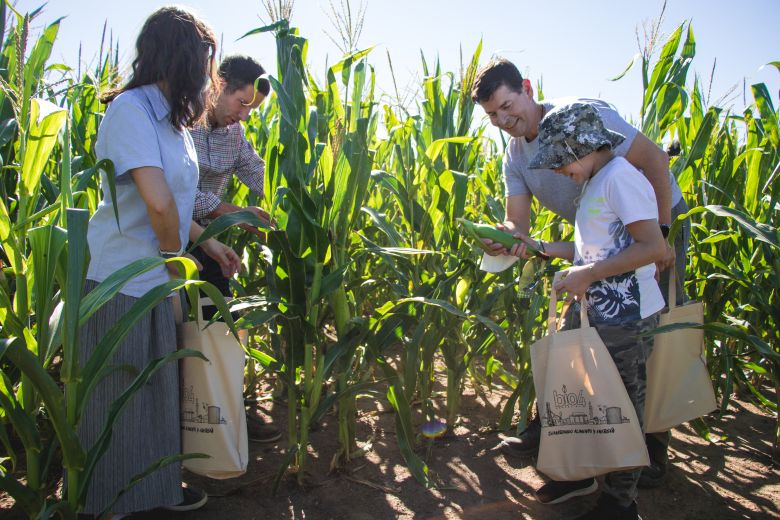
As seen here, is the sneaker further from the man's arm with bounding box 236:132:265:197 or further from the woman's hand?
the man's arm with bounding box 236:132:265:197

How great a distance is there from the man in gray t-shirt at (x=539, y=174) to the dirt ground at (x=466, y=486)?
110 millimetres

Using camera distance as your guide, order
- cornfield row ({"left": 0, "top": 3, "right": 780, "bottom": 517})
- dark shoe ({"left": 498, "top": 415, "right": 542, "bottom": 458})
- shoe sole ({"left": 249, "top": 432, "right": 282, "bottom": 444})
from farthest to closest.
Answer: shoe sole ({"left": 249, "top": 432, "right": 282, "bottom": 444}), dark shoe ({"left": 498, "top": 415, "right": 542, "bottom": 458}), cornfield row ({"left": 0, "top": 3, "right": 780, "bottom": 517})

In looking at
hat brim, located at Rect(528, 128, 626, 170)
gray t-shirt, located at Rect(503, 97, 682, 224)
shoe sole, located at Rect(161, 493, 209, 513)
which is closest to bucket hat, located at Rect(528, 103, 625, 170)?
hat brim, located at Rect(528, 128, 626, 170)

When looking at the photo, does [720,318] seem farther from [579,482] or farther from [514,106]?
[514,106]

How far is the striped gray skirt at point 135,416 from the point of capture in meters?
1.68

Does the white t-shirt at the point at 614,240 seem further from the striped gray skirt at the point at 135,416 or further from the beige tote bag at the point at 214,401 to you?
the striped gray skirt at the point at 135,416

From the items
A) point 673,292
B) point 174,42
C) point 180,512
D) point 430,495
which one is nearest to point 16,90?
point 174,42

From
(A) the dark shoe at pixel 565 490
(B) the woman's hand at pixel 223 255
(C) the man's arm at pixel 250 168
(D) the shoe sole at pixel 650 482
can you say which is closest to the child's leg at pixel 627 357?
(A) the dark shoe at pixel 565 490

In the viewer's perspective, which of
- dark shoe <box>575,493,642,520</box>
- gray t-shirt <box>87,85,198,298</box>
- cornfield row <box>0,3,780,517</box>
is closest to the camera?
cornfield row <box>0,3,780,517</box>

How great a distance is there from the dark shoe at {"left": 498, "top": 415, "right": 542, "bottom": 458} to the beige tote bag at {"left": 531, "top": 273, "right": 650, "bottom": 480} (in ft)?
1.99

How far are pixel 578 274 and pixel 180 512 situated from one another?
152cm

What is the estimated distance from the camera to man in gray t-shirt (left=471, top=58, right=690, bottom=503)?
6.41ft

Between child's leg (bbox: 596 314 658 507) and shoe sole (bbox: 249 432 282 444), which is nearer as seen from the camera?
child's leg (bbox: 596 314 658 507)

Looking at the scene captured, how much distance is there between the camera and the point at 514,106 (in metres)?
2.11
